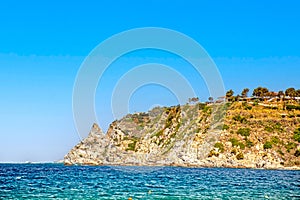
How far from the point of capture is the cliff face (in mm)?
108500

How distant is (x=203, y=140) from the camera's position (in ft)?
391

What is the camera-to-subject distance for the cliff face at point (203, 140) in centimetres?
10850

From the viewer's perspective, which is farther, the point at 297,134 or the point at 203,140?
the point at 203,140

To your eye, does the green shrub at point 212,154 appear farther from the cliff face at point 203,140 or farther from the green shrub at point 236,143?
the green shrub at point 236,143

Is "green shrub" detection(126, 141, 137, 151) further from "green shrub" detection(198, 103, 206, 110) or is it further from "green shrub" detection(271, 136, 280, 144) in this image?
"green shrub" detection(271, 136, 280, 144)

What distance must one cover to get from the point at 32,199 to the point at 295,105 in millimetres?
116914

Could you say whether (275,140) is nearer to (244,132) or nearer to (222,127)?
(244,132)

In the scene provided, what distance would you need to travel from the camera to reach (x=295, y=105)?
432ft

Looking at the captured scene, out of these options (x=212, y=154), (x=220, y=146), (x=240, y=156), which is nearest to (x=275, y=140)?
(x=240, y=156)

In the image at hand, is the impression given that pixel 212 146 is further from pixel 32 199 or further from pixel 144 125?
pixel 32 199

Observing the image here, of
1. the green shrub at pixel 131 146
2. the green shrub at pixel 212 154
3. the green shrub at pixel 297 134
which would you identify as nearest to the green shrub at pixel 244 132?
the green shrub at pixel 212 154

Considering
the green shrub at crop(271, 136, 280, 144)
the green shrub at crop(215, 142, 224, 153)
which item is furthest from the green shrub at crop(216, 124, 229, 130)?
the green shrub at crop(271, 136, 280, 144)

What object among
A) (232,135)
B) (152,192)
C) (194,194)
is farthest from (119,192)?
(232,135)

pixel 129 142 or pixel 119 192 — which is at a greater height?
pixel 129 142
